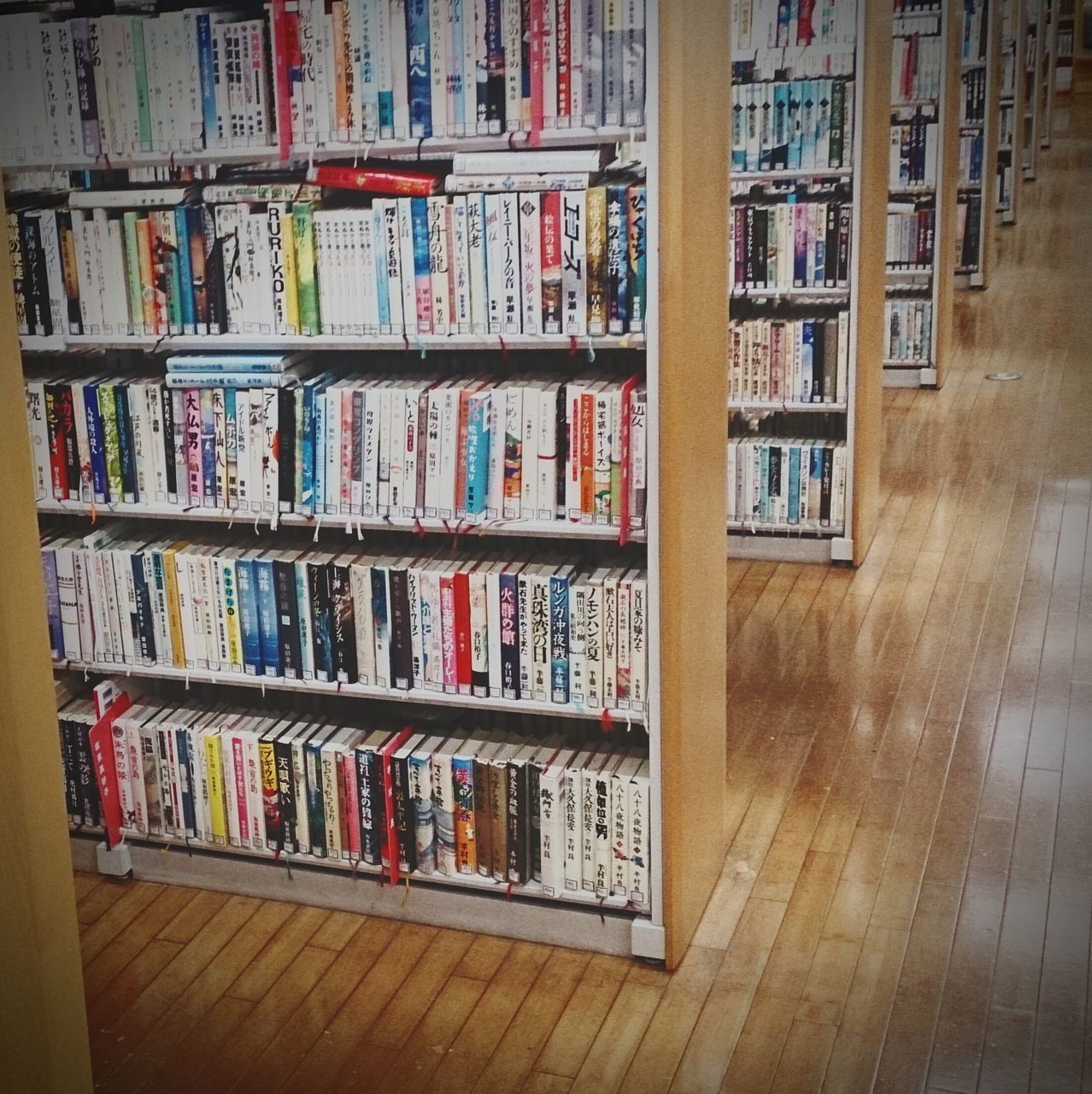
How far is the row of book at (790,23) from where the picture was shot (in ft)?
17.8

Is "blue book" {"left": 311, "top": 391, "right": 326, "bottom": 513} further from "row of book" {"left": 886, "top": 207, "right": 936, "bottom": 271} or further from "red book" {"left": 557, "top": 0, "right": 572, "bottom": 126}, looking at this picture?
"row of book" {"left": 886, "top": 207, "right": 936, "bottom": 271}

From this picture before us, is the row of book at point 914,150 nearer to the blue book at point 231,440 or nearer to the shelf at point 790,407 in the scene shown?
the shelf at point 790,407

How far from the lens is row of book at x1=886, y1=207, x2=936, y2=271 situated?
812 centimetres

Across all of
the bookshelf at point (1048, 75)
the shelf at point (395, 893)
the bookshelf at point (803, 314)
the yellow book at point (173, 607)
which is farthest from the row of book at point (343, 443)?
the bookshelf at point (1048, 75)

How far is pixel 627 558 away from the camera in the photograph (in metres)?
3.44

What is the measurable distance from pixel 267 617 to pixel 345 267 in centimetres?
84

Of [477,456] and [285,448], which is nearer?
[477,456]

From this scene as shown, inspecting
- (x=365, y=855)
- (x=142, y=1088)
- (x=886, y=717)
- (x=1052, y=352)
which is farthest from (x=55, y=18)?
(x=1052, y=352)

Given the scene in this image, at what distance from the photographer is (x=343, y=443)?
3.37m

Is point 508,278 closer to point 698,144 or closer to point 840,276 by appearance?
point 698,144

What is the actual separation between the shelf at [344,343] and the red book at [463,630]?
511 millimetres

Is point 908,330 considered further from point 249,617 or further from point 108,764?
point 108,764

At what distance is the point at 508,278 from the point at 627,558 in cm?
70

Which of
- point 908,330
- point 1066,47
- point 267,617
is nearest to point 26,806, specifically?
point 267,617
